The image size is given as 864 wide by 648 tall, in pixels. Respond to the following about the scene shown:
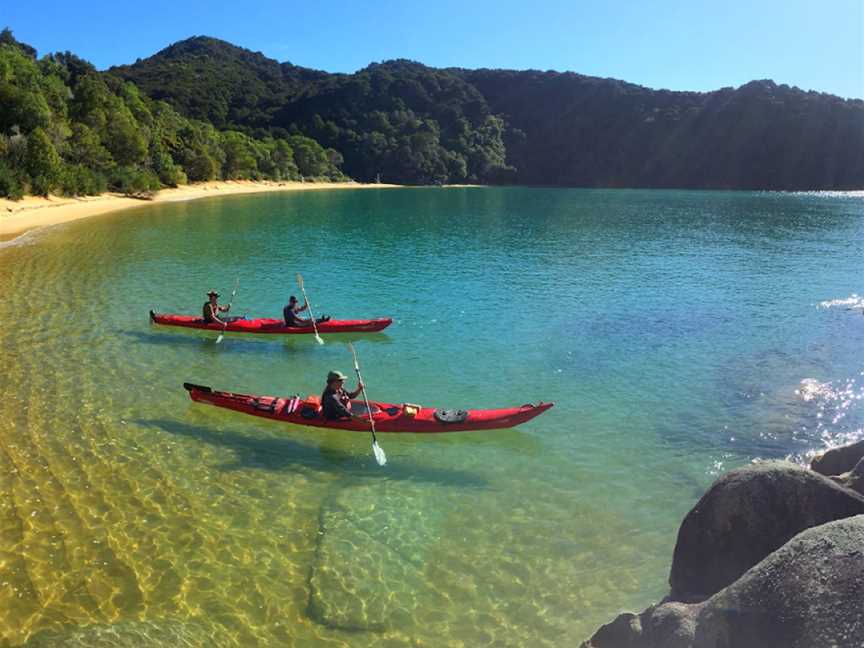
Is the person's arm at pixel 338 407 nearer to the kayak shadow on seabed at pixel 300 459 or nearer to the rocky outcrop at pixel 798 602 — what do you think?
the kayak shadow on seabed at pixel 300 459

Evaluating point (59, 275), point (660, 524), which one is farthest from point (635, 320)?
point (59, 275)

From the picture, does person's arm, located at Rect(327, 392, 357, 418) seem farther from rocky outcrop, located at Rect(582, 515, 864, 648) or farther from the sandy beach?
the sandy beach

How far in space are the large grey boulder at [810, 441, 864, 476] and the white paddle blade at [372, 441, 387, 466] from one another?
818cm

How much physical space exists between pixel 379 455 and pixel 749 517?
7111 millimetres

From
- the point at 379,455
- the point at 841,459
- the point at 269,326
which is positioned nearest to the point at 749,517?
the point at 841,459

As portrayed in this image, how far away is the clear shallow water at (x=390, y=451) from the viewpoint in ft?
28.2

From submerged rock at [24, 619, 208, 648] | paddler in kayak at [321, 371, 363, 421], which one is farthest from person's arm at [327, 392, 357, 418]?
submerged rock at [24, 619, 208, 648]

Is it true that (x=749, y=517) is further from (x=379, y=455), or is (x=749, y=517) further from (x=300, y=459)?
(x=300, y=459)

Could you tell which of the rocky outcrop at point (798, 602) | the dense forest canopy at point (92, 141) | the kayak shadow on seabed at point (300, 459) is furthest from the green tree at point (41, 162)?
the rocky outcrop at point (798, 602)

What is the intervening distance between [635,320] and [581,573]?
16.7m

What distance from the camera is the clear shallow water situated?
859 centimetres

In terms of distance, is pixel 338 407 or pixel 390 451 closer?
pixel 390 451

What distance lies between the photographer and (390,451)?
530 inches

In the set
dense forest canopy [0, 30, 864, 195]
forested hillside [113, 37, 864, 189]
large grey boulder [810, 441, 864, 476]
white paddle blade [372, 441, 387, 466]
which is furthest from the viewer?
forested hillside [113, 37, 864, 189]
